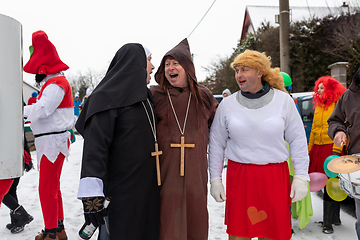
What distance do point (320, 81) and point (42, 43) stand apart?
3.62m

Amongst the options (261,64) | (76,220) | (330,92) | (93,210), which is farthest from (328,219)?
(76,220)

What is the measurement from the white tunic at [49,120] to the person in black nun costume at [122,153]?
116 centimetres

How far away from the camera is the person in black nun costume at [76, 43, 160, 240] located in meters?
1.74

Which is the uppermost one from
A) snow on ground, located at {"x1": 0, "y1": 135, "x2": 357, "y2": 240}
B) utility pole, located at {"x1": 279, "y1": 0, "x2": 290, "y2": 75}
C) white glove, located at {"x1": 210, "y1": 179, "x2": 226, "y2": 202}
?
utility pole, located at {"x1": 279, "y1": 0, "x2": 290, "y2": 75}

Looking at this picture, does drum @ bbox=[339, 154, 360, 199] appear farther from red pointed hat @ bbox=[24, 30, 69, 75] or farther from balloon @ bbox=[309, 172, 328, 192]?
red pointed hat @ bbox=[24, 30, 69, 75]

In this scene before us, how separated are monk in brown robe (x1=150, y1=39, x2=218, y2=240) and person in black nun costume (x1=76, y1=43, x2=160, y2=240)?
5.4 inches

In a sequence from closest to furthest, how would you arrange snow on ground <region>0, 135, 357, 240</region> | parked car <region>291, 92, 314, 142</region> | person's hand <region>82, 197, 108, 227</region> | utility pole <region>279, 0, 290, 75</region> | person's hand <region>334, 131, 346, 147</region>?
person's hand <region>82, 197, 108, 227</region> → person's hand <region>334, 131, 346, 147</region> → snow on ground <region>0, 135, 357, 240</region> → parked car <region>291, 92, 314, 142</region> → utility pole <region>279, 0, 290, 75</region>

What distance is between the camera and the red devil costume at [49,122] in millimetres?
2924

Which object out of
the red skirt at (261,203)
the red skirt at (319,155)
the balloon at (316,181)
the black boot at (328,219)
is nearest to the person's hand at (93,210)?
the red skirt at (261,203)

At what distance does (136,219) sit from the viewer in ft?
6.20

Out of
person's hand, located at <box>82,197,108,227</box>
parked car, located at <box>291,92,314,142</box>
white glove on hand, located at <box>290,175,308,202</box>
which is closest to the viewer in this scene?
person's hand, located at <box>82,197,108,227</box>

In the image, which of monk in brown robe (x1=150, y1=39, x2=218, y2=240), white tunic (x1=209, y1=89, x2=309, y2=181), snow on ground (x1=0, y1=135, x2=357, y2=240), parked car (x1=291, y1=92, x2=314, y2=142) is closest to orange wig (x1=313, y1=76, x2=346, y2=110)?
snow on ground (x1=0, y1=135, x2=357, y2=240)

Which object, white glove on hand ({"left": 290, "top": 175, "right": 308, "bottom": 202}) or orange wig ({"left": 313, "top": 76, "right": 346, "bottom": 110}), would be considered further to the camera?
orange wig ({"left": 313, "top": 76, "right": 346, "bottom": 110})

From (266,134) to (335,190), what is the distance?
5.20ft
